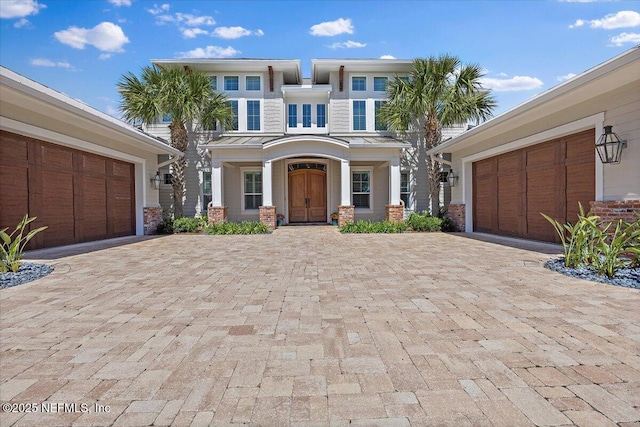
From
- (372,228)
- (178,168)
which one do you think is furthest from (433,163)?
(178,168)

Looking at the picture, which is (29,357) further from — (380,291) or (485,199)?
(485,199)

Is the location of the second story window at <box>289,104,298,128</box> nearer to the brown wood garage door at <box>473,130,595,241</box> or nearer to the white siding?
the white siding

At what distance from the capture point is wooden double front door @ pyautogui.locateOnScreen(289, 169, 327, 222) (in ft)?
51.0

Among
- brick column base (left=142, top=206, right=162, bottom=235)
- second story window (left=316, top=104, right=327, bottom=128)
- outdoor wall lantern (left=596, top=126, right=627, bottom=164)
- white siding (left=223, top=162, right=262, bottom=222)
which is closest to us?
outdoor wall lantern (left=596, top=126, right=627, bottom=164)

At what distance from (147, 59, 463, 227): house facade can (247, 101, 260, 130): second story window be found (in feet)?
0.15

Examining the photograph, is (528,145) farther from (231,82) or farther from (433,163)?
(231,82)

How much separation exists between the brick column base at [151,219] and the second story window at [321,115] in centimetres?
797

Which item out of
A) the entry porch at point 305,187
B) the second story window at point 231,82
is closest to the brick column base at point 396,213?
the entry porch at point 305,187

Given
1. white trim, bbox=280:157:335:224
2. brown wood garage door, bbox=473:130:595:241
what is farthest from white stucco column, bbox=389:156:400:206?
white trim, bbox=280:157:335:224

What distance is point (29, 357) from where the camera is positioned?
8.39 ft

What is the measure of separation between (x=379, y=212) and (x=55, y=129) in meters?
11.8

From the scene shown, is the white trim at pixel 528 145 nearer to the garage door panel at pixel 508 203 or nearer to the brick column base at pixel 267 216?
the garage door panel at pixel 508 203

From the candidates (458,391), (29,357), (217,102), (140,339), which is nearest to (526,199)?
(458,391)

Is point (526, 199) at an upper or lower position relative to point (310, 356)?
upper
